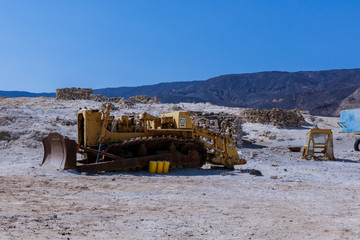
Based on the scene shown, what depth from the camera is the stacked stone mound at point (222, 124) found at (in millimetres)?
23872

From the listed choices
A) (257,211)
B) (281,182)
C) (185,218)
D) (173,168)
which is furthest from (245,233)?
(173,168)

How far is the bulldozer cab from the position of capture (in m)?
18.3

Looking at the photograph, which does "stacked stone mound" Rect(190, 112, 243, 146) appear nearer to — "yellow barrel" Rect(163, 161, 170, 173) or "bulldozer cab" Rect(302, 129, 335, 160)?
"bulldozer cab" Rect(302, 129, 335, 160)

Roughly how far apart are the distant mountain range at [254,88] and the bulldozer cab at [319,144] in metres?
89.1

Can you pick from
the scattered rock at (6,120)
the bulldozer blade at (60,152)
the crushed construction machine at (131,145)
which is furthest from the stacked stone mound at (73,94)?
the bulldozer blade at (60,152)

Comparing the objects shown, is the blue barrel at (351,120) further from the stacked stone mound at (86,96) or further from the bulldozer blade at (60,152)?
the stacked stone mound at (86,96)

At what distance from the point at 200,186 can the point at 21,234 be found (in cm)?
518

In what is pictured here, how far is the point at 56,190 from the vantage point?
767cm

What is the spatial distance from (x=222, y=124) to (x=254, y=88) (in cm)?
11514

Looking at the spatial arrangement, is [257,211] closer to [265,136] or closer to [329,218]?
[329,218]

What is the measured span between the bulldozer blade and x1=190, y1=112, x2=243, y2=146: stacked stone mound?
44.0 ft

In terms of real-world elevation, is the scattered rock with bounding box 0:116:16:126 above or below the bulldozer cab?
above

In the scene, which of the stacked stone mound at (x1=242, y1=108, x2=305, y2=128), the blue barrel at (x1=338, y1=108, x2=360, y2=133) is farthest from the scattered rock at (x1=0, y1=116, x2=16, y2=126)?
the stacked stone mound at (x1=242, y1=108, x2=305, y2=128)

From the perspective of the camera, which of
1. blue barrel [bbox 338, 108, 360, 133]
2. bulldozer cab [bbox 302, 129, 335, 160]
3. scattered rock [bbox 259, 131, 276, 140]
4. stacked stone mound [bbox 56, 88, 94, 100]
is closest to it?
bulldozer cab [bbox 302, 129, 335, 160]
